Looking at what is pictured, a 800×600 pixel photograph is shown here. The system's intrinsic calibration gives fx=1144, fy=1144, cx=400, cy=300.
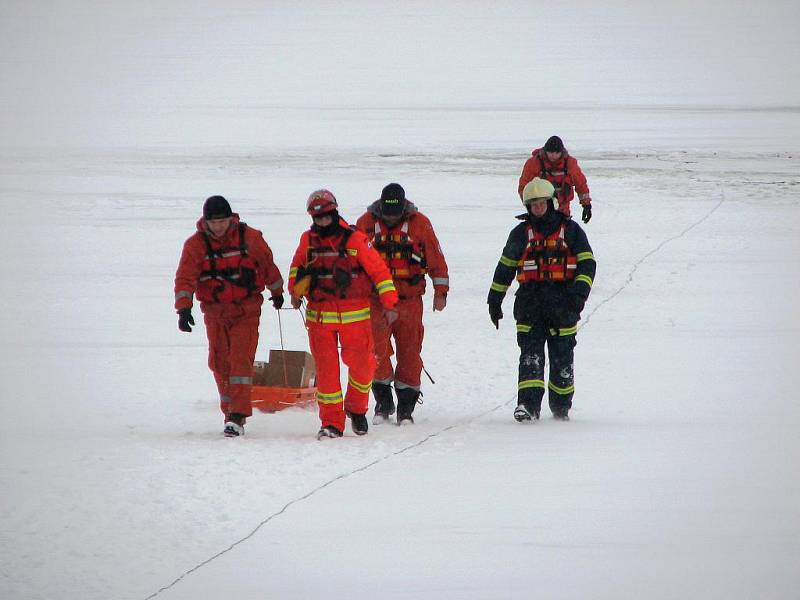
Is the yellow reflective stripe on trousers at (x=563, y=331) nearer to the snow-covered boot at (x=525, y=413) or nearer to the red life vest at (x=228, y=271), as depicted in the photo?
the snow-covered boot at (x=525, y=413)

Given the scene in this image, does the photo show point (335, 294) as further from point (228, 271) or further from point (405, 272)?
point (405, 272)

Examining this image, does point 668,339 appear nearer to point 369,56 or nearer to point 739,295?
point 739,295

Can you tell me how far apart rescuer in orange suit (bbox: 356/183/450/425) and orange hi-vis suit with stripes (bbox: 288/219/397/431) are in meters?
0.53

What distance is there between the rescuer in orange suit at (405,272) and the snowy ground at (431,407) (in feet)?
0.94

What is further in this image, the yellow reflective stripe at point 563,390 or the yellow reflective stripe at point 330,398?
the yellow reflective stripe at point 563,390

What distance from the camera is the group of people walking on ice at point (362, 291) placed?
21.3 feet

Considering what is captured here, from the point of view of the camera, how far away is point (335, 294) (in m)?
6.45

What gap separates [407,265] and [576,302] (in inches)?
42.7

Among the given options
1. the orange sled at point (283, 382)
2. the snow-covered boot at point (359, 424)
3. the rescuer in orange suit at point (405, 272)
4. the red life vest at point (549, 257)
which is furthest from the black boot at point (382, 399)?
the red life vest at point (549, 257)

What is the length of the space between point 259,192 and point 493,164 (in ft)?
19.1

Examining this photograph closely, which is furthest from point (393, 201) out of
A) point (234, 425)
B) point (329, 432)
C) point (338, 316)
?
point (234, 425)

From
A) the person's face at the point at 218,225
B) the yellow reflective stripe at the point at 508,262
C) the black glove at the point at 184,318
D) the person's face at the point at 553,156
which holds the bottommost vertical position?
the black glove at the point at 184,318

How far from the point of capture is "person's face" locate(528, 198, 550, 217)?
670 cm

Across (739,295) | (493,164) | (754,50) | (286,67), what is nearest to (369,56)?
(286,67)
